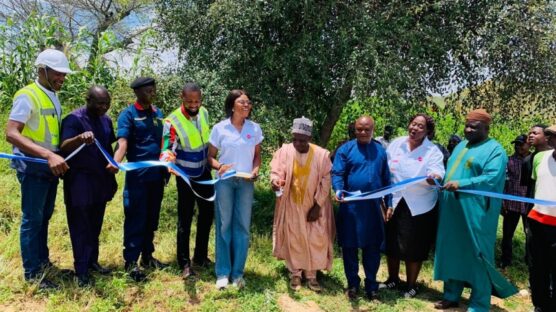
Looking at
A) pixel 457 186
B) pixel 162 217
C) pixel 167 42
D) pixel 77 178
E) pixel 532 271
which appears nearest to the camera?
pixel 77 178

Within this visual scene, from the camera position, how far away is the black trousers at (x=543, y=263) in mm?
4078

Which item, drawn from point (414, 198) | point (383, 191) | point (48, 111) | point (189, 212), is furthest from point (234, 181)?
point (414, 198)

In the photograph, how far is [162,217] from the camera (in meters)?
6.05

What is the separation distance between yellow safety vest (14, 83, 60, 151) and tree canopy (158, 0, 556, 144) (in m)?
2.49

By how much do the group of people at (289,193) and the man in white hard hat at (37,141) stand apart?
0.01m

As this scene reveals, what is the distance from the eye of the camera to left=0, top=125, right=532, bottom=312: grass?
3.80 metres

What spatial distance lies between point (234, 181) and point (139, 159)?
907 mm

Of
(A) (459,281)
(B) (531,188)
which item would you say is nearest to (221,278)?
(A) (459,281)

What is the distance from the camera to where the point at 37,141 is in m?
3.63

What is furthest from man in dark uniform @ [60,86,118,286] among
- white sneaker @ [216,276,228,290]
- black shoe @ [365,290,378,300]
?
black shoe @ [365,290,378,300]

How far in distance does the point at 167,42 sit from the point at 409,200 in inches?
171

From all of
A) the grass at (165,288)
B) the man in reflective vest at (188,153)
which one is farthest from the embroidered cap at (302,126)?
the grass at (165,288)

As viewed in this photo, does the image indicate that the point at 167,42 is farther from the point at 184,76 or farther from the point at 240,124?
the point at 240,124

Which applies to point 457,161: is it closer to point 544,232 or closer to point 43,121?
point 544,232
